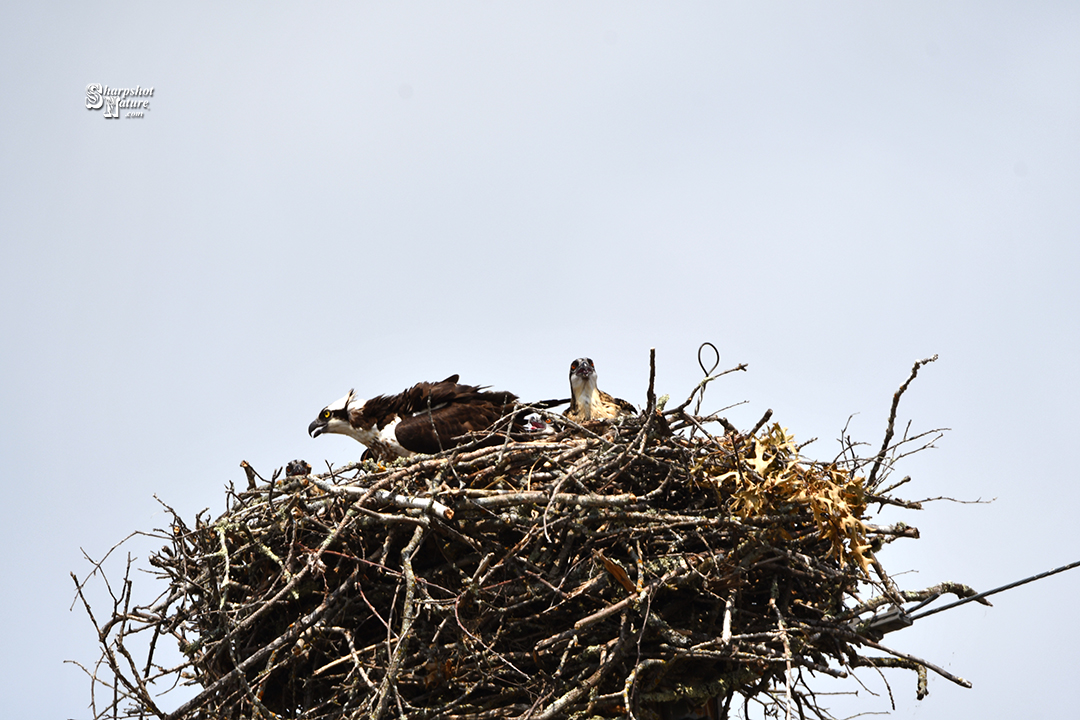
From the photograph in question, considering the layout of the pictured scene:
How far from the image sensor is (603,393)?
24.9ft

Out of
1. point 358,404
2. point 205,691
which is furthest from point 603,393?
point 205,691

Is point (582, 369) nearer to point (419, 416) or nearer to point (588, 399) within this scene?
point (588, 399)

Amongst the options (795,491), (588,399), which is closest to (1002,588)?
(795,491)

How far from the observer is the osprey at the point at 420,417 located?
6.89 metres

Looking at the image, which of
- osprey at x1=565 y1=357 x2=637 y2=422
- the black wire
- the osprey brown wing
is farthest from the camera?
osprey at x1=565 y1=357 x2=637 y2=422

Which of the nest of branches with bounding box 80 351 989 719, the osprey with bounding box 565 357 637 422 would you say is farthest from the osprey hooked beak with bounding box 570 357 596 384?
the nest of branches with bounding box 80 351 989 719

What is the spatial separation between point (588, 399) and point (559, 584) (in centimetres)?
Result: 229

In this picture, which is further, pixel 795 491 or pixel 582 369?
pixel 582 369

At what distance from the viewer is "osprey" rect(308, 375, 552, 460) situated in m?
6.89

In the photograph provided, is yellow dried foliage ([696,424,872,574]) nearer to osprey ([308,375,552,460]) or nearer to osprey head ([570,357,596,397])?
osprey ([308,375,552,460])

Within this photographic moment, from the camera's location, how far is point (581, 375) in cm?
748

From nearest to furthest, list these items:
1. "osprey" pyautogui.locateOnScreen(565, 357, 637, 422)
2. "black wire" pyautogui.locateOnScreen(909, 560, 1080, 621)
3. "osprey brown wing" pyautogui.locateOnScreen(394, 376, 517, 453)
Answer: "black wire" pyautogui.locateOnScreen(909, 560, 1080, 621), "osprey brown wing" pyautogui.locateOnScreen(394, 376, 517, 453), "osprey" pyautogui.locateOnScreen(565, 357, 637, 422)

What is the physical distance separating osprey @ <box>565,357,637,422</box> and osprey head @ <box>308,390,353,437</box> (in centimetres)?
172

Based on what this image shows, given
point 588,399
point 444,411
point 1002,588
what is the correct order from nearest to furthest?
point 1002,588
point 444,411
point 588,399
